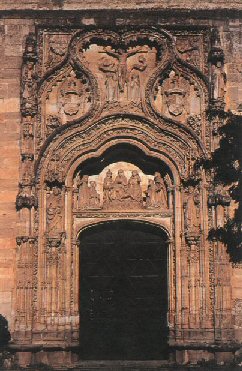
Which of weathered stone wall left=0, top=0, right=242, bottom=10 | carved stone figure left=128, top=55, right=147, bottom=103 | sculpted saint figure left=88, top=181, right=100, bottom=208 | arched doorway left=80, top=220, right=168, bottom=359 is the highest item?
weathered stone wall left=0, top=0, right=242, bottom=10

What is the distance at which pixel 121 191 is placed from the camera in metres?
14.9

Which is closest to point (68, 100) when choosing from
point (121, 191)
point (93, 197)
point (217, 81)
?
point (93, 197)

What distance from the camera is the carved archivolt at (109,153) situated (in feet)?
46.6

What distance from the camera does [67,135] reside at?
14.7m

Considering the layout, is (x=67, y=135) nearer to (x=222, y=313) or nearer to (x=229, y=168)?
(x=229, y=168)

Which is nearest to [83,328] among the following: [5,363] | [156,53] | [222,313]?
[5,363]

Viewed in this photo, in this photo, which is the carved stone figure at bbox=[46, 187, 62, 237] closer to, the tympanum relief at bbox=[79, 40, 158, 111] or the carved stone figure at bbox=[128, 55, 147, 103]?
the tympanum relief at bbox=[79, 40, 158, 111]

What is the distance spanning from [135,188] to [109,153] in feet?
2.84

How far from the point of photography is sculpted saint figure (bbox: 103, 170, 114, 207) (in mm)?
14859

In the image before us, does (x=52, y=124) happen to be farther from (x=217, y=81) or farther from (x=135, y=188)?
(x=217, y=81)

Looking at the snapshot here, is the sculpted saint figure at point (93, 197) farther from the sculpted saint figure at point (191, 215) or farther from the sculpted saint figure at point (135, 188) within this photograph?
the sculpted saint figure at point (191, 215)

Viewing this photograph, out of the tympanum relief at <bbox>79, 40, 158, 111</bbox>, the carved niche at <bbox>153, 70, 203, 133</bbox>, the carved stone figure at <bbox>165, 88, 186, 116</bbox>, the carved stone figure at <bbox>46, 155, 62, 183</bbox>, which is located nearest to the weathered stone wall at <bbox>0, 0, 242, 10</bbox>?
the tympanum relief at <bbox>79, 40, 158, 111</bbox>

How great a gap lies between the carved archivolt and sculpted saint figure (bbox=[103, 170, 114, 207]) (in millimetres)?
20

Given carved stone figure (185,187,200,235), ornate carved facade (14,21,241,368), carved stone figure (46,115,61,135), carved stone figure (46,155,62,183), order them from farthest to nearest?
carved stone figure (46,115,61,135) < carved stone figure (46,155,62,183) < carved stone figure (185,187,200,235) < ornate carved facade (14,21,241,368)
